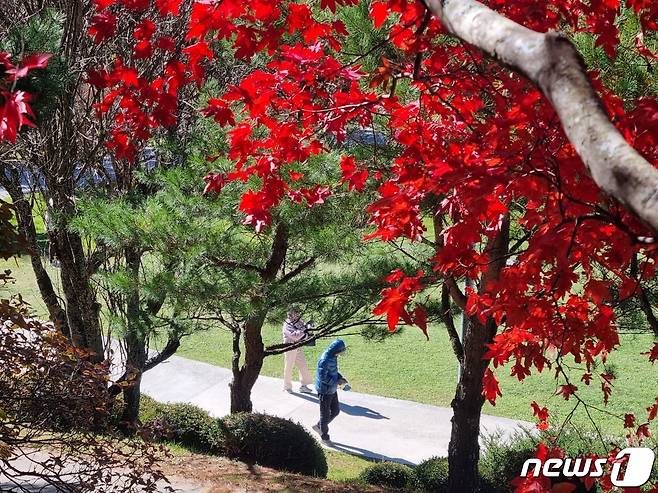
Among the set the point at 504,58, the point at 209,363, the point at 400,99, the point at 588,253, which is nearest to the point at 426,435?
the point at 209,363

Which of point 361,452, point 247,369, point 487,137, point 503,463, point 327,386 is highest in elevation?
point 487,137

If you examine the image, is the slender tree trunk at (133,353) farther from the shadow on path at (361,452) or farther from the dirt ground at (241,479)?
the shadow on path at (361,452)

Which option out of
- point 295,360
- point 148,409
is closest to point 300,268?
point 148,409

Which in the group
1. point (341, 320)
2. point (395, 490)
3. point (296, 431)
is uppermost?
point (341, 320)

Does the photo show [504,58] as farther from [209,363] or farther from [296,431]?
[209,363]

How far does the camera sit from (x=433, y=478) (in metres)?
7.23

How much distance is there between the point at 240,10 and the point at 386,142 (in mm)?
3091

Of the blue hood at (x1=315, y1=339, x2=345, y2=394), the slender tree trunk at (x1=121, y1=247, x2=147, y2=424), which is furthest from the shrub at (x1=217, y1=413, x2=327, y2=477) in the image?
the blue hood at (x1=315, y1=339, x2=345, y2=394)

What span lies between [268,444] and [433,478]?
1568mm

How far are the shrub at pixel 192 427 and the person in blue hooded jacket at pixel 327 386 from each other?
1275 mm

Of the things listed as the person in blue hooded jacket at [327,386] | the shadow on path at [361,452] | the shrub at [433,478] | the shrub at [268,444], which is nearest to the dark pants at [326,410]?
the person in blue hooded jacket at [327,386]

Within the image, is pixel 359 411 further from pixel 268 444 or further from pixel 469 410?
pixel 469 410

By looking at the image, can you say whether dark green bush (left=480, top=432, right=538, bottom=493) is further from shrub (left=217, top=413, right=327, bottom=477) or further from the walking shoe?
the walking shoe

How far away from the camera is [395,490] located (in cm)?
668
